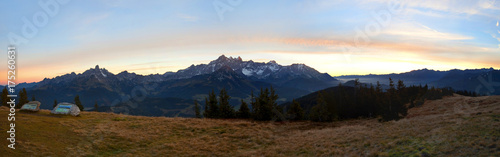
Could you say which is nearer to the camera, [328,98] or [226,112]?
[226,112]

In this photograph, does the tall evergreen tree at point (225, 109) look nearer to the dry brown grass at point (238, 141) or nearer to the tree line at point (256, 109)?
the tree line at point (256, 109)

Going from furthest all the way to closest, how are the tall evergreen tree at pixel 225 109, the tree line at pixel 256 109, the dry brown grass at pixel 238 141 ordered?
the tall evergreen tree at pixel 225 109
the tree line at pixel 256 109
the dry brown grass at pixel 238 141

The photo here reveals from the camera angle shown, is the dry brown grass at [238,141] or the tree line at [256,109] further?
the tree line at [256,109]

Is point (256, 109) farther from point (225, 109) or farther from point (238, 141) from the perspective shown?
point (238, 141)

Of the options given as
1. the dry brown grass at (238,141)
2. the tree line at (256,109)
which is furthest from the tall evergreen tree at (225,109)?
the dry brown grass at (238,141)

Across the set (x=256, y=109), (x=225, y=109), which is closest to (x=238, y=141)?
(x=256, y=109)

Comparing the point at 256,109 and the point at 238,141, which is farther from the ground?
the point at 256,109

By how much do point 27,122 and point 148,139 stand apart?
12.3 m

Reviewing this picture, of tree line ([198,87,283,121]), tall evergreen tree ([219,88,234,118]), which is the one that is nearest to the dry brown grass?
tree line ([198,87,283,121])

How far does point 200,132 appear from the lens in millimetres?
33438

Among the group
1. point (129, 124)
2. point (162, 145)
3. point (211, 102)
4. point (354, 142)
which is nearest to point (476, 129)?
point (354, 142)

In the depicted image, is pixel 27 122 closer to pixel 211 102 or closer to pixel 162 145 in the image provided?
pixel 162 145

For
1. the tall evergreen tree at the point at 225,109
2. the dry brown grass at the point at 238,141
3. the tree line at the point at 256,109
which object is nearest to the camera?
the dry brown grass at the point at 238,141

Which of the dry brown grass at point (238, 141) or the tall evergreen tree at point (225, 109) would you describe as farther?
the tall evergreen tree at point (225, 109)
